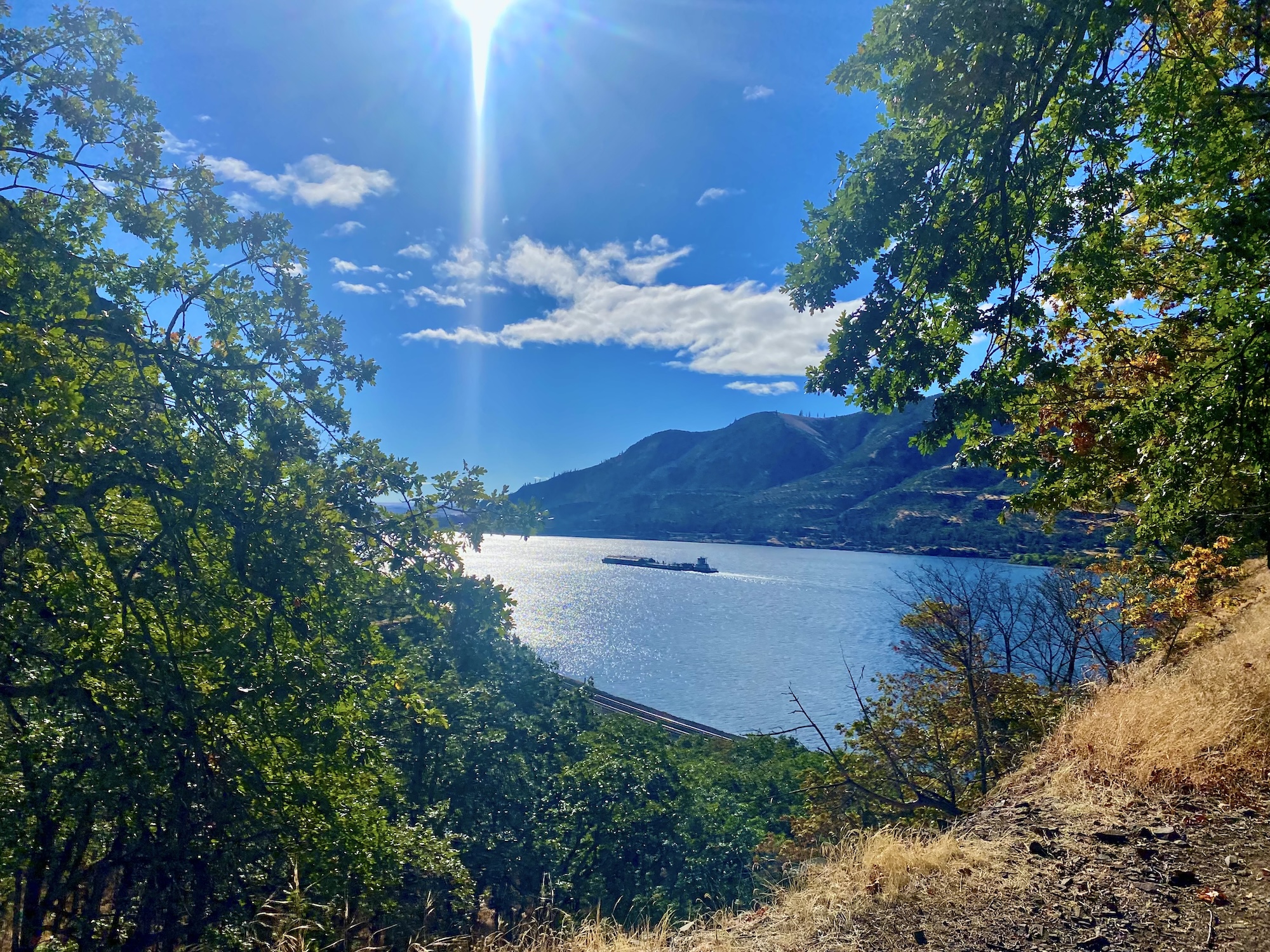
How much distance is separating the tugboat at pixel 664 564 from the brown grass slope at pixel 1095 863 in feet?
A: 506

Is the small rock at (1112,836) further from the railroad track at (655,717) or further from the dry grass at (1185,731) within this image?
the railroad track at (655,717)

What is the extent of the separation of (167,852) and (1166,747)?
931 cm

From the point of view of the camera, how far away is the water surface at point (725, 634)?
6297 centimetres

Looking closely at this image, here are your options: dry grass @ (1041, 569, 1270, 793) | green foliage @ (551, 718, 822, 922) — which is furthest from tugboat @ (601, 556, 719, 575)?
dry grass @ (1041, 569, 1270, 793)

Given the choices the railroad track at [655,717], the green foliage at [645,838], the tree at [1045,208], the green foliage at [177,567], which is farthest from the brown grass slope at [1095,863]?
the railroad track at [655,717]

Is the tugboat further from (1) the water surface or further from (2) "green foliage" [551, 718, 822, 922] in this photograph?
(2) "green foliage" [551, 718, 822, 922]

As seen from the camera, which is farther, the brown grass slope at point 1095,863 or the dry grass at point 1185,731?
the dry grass at point 1185,731

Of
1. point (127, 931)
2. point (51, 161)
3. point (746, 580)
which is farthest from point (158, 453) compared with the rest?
point (746, 580)

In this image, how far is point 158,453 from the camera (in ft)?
20.4

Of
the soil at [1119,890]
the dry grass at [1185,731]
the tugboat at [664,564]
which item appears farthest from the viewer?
the tugboat at [664,564]

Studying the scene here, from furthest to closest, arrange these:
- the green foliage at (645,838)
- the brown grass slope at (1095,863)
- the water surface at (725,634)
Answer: the water surface at (725,634) < the green foliage at (645,838) < the brown grass slope at (1095,863)

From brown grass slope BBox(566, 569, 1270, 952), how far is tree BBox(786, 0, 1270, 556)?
204cm

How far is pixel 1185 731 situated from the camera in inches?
211

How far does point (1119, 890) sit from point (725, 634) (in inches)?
3564
